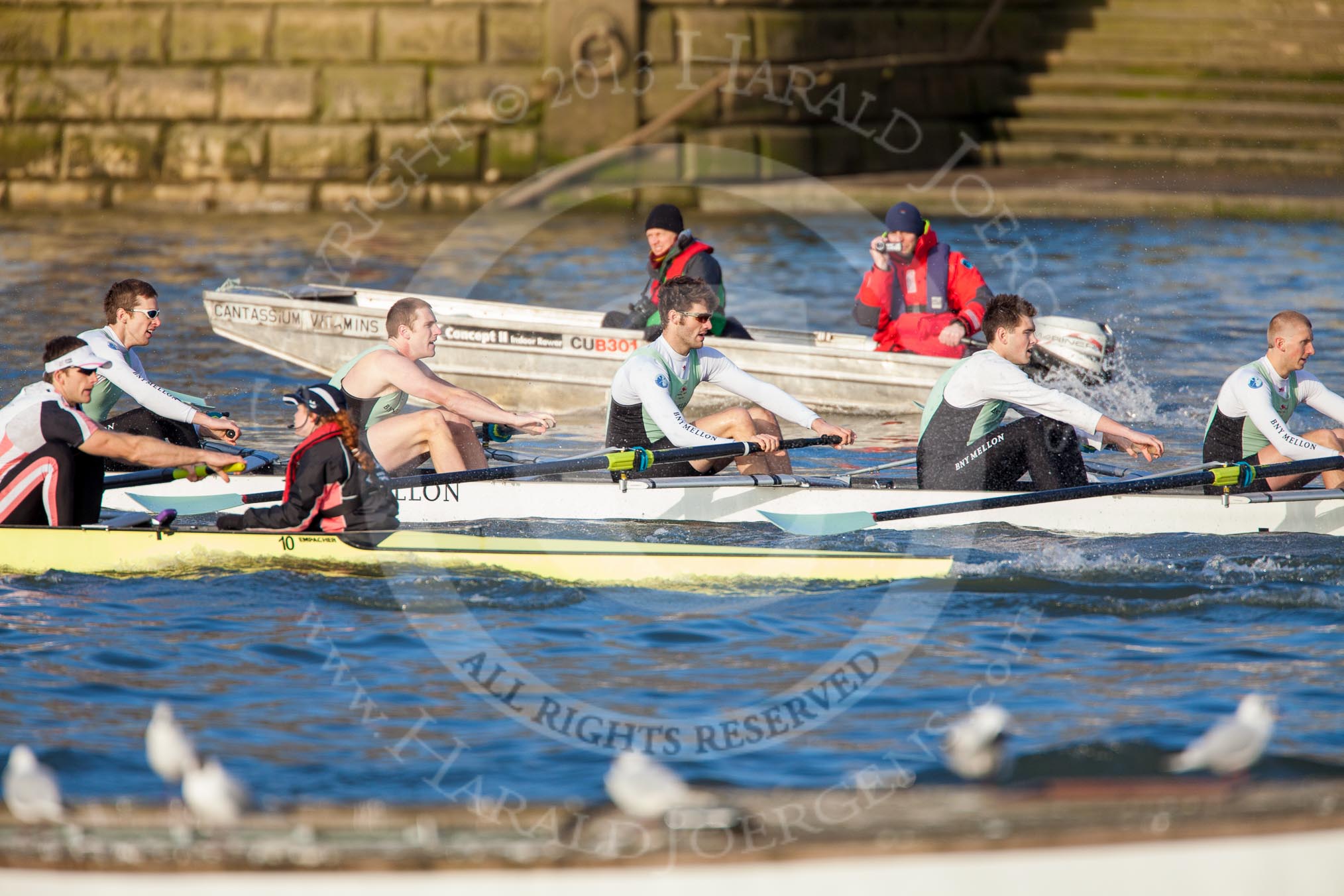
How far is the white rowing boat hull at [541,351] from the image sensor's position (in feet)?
→ 38.3

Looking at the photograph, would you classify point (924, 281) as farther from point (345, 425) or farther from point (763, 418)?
point (345, 425)

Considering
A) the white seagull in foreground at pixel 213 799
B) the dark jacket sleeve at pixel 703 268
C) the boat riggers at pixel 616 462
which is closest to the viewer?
the white seagull in foreground at pixel 213 799

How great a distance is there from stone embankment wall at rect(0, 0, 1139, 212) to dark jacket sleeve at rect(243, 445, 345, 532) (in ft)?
47.1

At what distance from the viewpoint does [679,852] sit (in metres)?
3.77

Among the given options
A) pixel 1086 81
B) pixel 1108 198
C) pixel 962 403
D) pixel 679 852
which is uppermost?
pixel 1086 81

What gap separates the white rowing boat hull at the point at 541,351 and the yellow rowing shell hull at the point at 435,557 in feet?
14.0

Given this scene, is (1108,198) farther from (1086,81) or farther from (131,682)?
(131,682)

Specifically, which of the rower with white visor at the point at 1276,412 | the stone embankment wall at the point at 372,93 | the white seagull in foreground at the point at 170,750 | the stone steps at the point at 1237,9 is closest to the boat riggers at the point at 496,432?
the rower with white visor at the point at 1276,412

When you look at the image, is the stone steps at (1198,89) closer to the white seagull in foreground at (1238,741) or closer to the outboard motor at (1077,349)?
the outboard motor at (1077,349)

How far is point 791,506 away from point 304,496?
2735 millimetres

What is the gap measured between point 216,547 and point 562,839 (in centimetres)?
422

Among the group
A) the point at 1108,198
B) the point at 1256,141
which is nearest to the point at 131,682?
the point at 1108,198

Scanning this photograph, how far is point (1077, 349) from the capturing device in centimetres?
1111

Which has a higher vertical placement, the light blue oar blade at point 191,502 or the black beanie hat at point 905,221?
the black beanie hat at point 905,221
